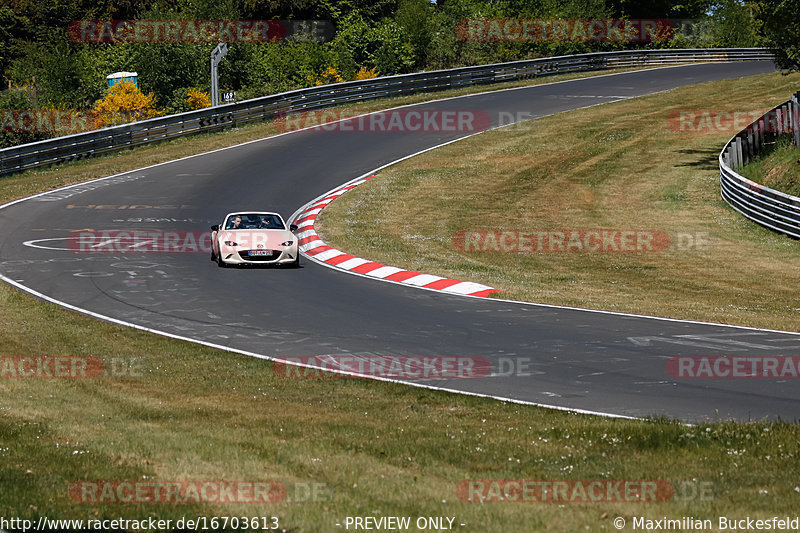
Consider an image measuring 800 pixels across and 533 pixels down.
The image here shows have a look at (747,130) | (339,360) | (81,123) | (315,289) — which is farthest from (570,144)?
(81,123)

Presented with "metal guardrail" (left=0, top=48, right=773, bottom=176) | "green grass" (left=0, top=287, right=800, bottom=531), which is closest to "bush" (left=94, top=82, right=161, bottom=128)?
"metal guardrail" (left=0, top=48, right=773, bottom=176)

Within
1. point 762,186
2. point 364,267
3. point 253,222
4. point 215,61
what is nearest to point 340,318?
point 364,267

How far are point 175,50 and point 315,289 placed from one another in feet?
171

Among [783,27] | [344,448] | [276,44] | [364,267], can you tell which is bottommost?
[364,267]

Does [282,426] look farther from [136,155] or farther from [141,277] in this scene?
[136,155]

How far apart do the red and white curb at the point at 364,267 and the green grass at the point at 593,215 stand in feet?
1.55

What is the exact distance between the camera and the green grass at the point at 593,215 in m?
19.4

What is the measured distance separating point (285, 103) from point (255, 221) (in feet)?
77.7

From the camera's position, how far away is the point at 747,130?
110 ft

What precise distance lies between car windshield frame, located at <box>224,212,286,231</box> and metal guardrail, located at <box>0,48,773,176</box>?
1581 cm

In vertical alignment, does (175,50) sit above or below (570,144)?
above

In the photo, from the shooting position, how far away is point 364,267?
2234 centimetres

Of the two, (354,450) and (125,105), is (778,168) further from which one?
(125,105)

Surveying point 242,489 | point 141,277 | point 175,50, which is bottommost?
point 141,277
